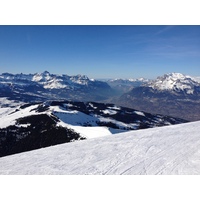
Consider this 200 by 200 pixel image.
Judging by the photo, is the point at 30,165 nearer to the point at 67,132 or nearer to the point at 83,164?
the point at 83,164

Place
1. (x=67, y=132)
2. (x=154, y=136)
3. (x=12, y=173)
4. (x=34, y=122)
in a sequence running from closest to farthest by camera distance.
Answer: (x=12, y=173)
(x=154, y=136)
(x=67, y=132)
(x=34, y=122)

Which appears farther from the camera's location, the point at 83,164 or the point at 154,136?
the point at 154,136

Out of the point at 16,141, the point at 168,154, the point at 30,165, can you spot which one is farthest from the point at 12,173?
the point at 16,141

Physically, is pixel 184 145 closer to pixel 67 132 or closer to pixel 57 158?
pixel 57 158
